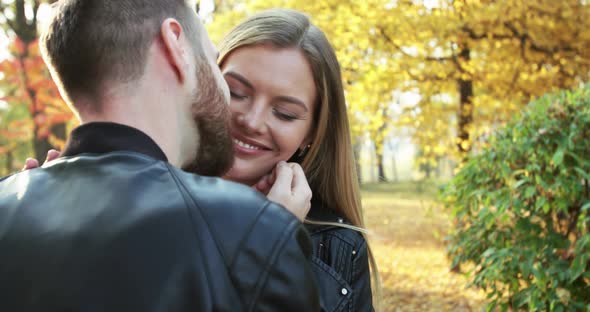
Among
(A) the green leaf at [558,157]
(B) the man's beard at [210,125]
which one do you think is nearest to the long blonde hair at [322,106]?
(B) the man's beard at [210,125]

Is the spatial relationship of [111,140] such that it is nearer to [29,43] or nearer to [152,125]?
[152,125]

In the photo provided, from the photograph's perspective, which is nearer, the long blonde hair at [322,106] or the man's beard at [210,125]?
the man's beard at [210,125]

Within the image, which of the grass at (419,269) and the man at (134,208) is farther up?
the man at (134,208)

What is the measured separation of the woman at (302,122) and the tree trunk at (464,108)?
578 cm

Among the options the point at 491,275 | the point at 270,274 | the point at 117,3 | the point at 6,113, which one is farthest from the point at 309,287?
the point at 6,113

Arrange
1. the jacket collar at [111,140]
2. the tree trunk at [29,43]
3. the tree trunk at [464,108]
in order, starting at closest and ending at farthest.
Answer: the jacket collar at [111,140], the tree trunk at [29,43], the tree trunk at [464,108]

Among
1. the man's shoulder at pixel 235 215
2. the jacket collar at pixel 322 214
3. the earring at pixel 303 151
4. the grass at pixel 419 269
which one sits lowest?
the grass at pixel 419 269

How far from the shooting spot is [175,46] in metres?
1.13

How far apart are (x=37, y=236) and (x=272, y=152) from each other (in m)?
1.31

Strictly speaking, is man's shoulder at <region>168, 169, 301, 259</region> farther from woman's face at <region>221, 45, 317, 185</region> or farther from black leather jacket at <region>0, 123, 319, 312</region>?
woman's face at <region>221, 45, 317, 185</region>

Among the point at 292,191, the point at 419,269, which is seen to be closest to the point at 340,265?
the point at 292,191

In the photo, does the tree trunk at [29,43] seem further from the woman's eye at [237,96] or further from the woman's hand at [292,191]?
the woman's hand at [292,191]

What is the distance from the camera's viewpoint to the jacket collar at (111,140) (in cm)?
106

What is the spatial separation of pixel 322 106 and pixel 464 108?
6134mm
